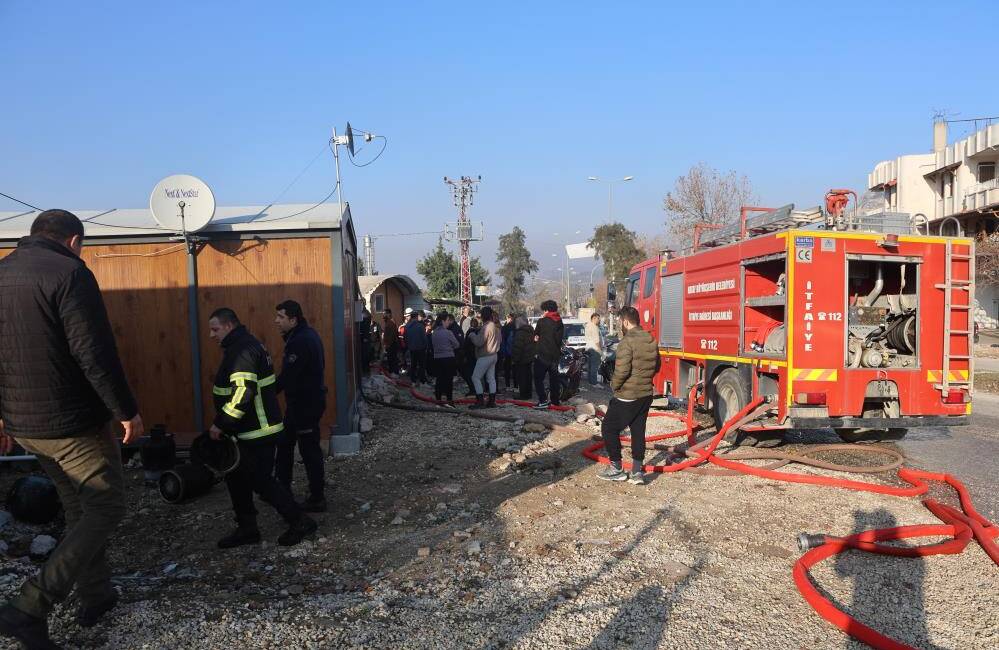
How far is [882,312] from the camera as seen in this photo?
843cm

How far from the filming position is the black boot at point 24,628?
3156 mm

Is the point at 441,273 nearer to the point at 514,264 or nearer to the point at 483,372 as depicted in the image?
the point at 514,264

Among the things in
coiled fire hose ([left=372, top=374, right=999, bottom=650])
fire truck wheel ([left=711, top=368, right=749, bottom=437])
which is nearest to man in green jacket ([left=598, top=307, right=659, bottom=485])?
coiled fire hose ([left=372, top=374, right=999, bottom=650])

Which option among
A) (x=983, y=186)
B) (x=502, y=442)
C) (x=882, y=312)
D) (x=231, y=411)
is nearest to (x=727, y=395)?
(x=882, y=312)

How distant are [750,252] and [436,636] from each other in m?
6.33

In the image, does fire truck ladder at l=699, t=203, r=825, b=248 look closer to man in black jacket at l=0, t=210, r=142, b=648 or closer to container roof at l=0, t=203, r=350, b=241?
container roof at l=0, t=203, r=350, b=241

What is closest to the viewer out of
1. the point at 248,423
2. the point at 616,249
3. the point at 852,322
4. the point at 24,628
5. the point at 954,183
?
the point at 24,628

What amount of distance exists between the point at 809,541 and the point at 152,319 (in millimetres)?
6976

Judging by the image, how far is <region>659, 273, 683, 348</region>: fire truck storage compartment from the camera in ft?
34.7

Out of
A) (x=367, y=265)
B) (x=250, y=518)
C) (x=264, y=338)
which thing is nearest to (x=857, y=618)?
(x=250, y=518)

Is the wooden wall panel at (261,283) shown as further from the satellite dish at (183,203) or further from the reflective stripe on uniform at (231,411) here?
the reflective stripe on uniform at (231,411)

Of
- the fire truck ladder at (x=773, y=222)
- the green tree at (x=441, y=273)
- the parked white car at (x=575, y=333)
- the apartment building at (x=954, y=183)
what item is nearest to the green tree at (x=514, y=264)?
the green tree at (x=441, y=273)

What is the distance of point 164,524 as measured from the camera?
5.68 m

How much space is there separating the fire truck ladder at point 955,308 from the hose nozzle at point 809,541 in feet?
13.0
